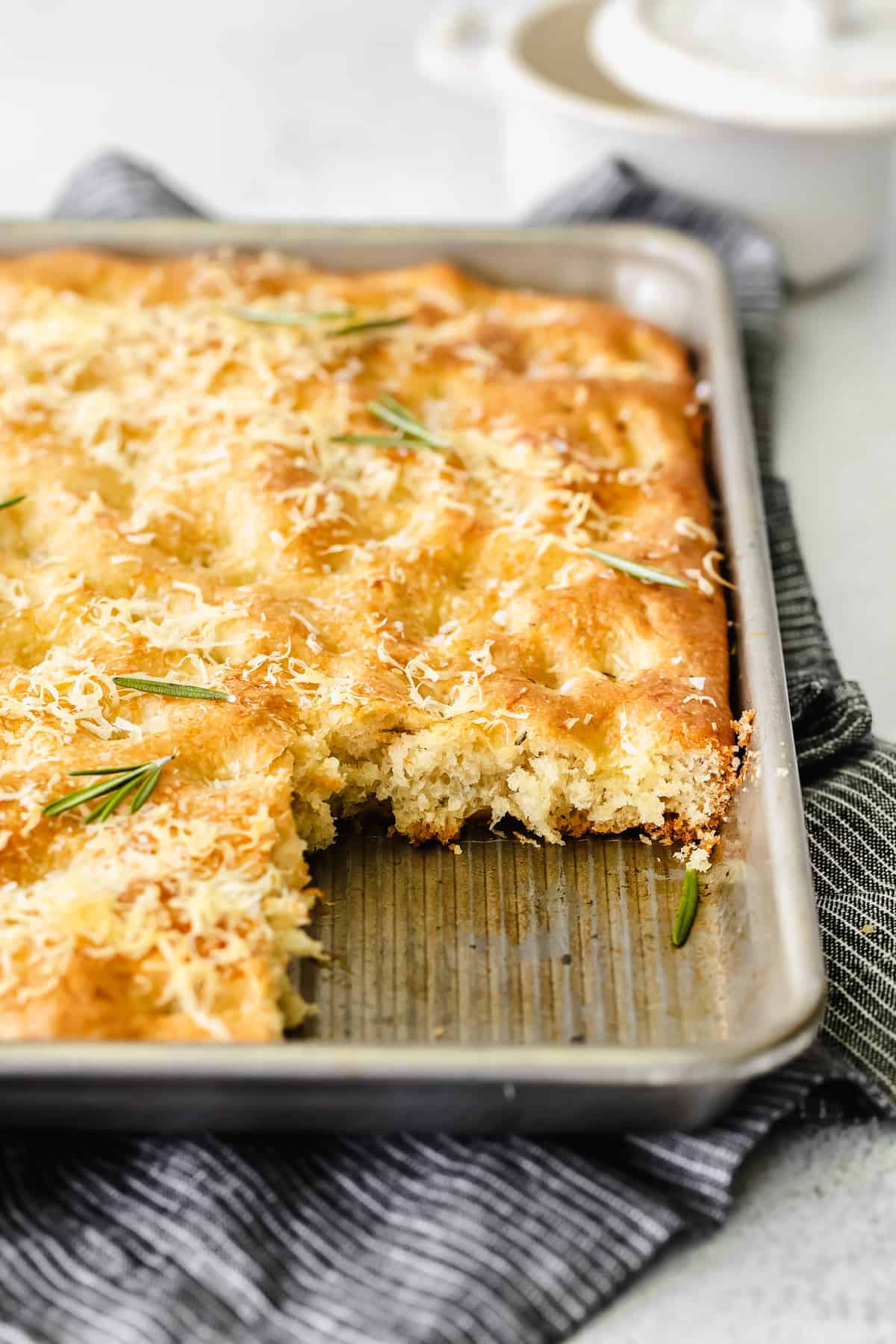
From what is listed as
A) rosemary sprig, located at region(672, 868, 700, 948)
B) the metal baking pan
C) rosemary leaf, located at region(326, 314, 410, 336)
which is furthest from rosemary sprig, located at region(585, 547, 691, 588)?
rosemary leaf, located at region(326, 314, 410, 336)

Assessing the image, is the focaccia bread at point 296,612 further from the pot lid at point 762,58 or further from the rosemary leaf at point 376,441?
the pot lid at point 762,58

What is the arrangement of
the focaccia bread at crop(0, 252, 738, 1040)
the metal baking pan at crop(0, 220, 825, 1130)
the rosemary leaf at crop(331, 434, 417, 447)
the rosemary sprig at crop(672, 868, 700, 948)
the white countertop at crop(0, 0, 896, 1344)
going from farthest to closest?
the rosemary leaf at crop(331, 434, 417, 447), the rosemary sprig at crop(672, 868, 700, 948), the focaccia bread at crop(0, 252, 738, 1040), the white countertop at crop(0, 0, 896, 1344), the metal baking pan at crop(0, 220, 825, 1130)

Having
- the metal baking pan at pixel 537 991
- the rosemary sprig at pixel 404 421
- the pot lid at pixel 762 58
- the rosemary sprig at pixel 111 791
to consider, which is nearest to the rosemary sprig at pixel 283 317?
the rosemary sprig at pixel 404 421

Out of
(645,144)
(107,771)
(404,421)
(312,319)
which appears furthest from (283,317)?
(107,771)

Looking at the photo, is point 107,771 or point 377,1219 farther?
point 107,771

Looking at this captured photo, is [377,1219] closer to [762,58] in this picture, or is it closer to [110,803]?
[110,803]

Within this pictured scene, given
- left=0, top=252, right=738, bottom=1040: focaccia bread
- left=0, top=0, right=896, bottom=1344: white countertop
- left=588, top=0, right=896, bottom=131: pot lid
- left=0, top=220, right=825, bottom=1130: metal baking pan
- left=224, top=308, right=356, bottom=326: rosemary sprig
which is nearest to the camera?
left=0, top=220, right=825, bottom=1130: metal baking pan

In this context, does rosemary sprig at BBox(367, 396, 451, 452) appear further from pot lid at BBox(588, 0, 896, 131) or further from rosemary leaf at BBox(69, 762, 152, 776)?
pot lid at BBox(588, 0, 896, 131)
